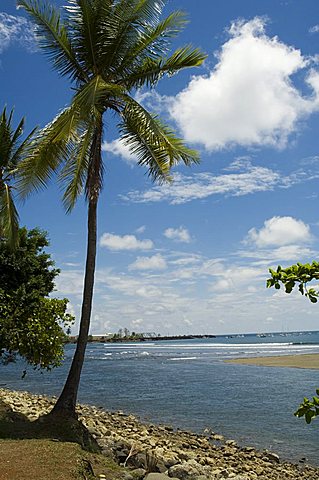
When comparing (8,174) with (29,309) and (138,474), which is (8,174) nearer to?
(29,309)

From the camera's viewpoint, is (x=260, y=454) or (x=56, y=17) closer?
(x=56, y=17)

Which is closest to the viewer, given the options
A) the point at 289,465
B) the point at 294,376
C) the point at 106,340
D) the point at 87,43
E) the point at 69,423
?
the point at 69,423

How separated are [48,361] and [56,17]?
9.79m

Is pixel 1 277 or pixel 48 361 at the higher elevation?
pixel 1 277

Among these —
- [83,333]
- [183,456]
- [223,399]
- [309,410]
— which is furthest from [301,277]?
[223,399]

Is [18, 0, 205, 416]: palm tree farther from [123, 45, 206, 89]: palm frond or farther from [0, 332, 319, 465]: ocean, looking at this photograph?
[0, 332, 319, 465]: ocean

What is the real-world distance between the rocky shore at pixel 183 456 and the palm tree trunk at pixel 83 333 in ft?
4.82

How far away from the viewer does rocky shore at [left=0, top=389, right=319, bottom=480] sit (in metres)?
11.0

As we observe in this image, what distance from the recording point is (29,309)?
49.5ft

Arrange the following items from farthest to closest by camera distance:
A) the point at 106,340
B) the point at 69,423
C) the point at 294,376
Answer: the point at 106,340, the point at 294,376, the point at 69,423

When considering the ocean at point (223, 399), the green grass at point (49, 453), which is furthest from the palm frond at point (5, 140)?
the ocean at point (223, 399)

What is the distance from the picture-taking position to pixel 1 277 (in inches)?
622

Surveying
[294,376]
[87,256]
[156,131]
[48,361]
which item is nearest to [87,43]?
[156,131]

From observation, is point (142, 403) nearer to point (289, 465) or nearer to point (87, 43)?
point (289, 465)
